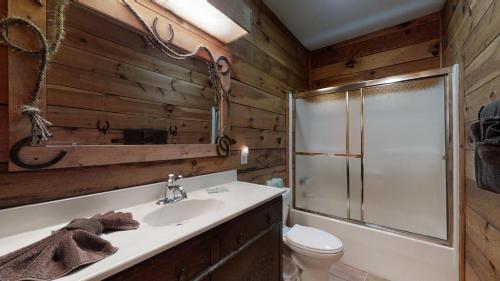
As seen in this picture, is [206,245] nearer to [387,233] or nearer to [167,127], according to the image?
[167,127]

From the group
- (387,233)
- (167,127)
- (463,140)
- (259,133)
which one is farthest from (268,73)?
(387,233)

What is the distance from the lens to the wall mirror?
2.55 ft

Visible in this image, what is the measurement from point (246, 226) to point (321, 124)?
1.64 meters

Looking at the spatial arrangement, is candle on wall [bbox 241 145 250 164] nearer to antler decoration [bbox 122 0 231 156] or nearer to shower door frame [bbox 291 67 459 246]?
antler decoration [bbox 122 0 231 156]

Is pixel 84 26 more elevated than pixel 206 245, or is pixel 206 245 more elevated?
pixel 84 26

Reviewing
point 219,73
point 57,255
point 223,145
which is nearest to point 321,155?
point 223,145

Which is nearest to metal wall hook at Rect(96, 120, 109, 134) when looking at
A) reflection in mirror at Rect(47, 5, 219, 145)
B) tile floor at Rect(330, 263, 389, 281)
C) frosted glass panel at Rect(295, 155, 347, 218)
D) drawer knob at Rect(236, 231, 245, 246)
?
Answer: reflection in mirror at Rect(47, 5, 219, 145)

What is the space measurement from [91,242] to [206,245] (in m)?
0.37

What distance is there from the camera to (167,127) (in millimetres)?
1151

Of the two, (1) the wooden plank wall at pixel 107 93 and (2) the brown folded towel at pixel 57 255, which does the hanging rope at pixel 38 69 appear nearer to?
(1) the wooden plank wall at pixel 107 93

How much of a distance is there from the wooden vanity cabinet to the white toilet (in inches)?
9.3

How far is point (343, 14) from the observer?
79.0 inches

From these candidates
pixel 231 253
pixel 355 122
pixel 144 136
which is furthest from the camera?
pixel 355 122

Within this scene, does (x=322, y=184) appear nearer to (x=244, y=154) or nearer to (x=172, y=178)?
(x=244, y=154)
